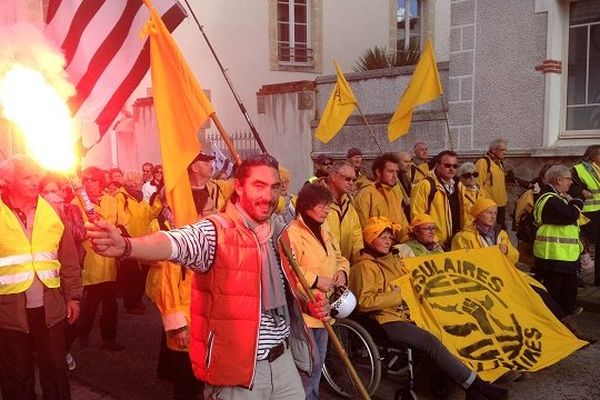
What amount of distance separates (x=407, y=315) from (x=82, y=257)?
3.17 meters

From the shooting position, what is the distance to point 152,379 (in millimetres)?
5520

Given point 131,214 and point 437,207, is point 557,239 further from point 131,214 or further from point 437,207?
point 131,214

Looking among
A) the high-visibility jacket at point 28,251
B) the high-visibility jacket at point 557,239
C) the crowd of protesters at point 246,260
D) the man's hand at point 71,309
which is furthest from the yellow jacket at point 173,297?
the high-visibility jacket at point 557,239

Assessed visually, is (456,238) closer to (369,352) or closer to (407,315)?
(407,315)

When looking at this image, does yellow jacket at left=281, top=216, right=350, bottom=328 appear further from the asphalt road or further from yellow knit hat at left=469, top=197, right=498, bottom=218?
yellow knit hat at left=469, top=197, right=498, bottom=218

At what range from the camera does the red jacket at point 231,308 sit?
282cm

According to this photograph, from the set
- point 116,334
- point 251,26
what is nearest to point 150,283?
point 116,334

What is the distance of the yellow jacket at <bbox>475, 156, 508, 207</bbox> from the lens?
9594 millimetres

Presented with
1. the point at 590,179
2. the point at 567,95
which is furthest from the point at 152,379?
the point at 567,95

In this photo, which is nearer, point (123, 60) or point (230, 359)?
point (230, 359)

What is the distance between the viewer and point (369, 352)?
4.86 metres

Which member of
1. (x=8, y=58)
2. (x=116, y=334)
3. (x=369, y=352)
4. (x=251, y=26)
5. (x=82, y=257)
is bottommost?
(x=116, y=334)

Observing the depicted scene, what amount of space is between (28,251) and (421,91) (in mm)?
6542

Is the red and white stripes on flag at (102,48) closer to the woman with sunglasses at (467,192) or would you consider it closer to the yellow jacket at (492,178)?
the woman with sunglasses at (467,192)
